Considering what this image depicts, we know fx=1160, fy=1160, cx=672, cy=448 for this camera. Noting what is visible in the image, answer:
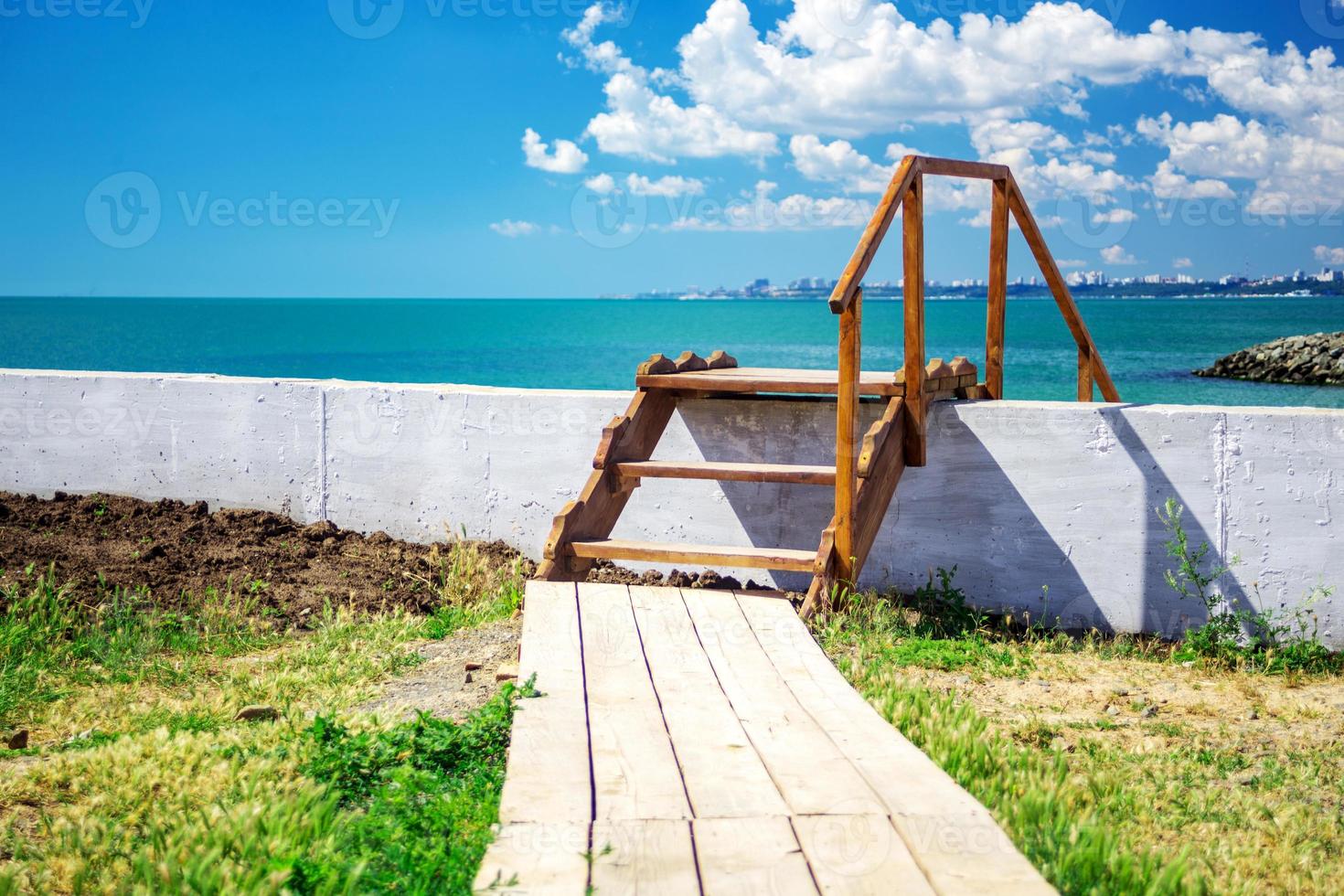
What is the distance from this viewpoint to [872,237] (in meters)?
5.31

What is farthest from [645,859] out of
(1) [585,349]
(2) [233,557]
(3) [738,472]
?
(1) [585,349]

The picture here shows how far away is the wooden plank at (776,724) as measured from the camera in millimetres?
2695

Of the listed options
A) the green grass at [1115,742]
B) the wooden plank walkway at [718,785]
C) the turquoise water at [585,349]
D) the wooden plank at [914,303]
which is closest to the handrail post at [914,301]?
the wooden plank at [914,303]

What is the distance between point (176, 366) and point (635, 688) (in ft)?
209

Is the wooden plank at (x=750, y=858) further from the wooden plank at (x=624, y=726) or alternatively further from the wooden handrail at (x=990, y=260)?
the wooden handrail at (x=990, y=260)

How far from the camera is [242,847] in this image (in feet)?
9.39

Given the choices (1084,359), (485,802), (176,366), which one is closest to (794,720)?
(485,802)

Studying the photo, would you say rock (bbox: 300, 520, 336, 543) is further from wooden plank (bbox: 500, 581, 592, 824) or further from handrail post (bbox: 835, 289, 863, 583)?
handrail post (bbox: 835, 289, 863, 583)

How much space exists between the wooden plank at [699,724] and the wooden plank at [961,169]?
2.59 metres

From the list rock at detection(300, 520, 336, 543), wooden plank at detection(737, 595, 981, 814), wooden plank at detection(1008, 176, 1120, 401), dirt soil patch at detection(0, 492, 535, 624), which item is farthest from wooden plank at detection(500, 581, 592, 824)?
wooden plank at detection(1008, 176, 1120, 401)

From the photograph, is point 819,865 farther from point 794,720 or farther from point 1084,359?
point 1084,359

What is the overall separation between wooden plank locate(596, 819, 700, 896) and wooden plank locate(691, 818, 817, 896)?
3 centimetres

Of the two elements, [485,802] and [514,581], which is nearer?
[485,802]

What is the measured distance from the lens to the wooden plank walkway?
7.57 feet
